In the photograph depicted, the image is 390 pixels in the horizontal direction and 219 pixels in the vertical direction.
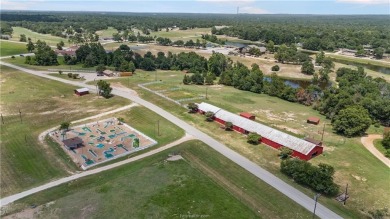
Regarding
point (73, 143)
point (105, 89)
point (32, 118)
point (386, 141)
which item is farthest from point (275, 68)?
point (73, 143)

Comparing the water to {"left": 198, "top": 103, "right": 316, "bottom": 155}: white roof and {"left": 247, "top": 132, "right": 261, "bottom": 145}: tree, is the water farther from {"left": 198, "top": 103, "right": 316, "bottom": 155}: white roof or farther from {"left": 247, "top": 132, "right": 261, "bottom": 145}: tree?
{"left": 247, "top": 132, "right": 261, "bottom": 145}: tree

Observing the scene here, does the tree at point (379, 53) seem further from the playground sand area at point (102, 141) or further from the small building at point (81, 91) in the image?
the playground sand area at point (102, 141)

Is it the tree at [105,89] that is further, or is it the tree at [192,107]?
the tree at [105,89]

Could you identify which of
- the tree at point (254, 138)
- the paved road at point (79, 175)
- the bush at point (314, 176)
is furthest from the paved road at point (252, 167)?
the tree at point (254, 138)

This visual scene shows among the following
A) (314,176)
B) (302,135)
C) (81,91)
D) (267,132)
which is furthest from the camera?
(81,91)

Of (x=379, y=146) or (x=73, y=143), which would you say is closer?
(x=73, y=143)

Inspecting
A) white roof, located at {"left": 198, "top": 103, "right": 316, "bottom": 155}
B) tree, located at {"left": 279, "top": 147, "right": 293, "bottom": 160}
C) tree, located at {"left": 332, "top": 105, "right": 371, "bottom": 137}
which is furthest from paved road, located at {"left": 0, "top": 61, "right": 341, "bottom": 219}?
tree, located at {"left": 332, "top": 105, "right": 371, "bottom": 137}

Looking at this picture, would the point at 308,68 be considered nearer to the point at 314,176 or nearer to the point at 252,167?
the point at 252,167

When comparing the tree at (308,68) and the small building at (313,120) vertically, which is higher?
the tree at (308,68)
